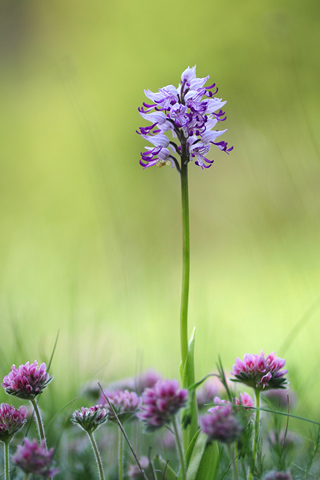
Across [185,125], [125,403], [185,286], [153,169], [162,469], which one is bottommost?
[162,469]

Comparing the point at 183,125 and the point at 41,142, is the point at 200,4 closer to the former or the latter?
the point at 41,142

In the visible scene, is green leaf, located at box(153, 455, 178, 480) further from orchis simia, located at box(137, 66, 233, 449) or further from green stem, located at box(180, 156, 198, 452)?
orchis simia, located at box(137, 66, 233, 449)

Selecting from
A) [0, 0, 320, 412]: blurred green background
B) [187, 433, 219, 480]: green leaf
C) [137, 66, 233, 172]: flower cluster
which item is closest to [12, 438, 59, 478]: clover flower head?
[187, 433, 219, 480]: green leaf

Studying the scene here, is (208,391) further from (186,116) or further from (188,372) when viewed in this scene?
(186,116)

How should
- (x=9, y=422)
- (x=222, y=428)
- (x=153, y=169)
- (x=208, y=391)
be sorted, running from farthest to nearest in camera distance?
1. (x=153, y=169)
2. (x=208, y=391)
3. (x=9, y=422)
4. (x=222, y=428)

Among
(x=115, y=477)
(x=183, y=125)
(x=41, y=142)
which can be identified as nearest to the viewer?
(x=183, y=125)

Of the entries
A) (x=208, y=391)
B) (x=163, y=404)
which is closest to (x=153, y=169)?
(x=208, y=391)

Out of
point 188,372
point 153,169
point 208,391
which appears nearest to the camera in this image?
point 188,372

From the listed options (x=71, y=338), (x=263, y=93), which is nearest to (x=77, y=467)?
(x=71, y=338)
